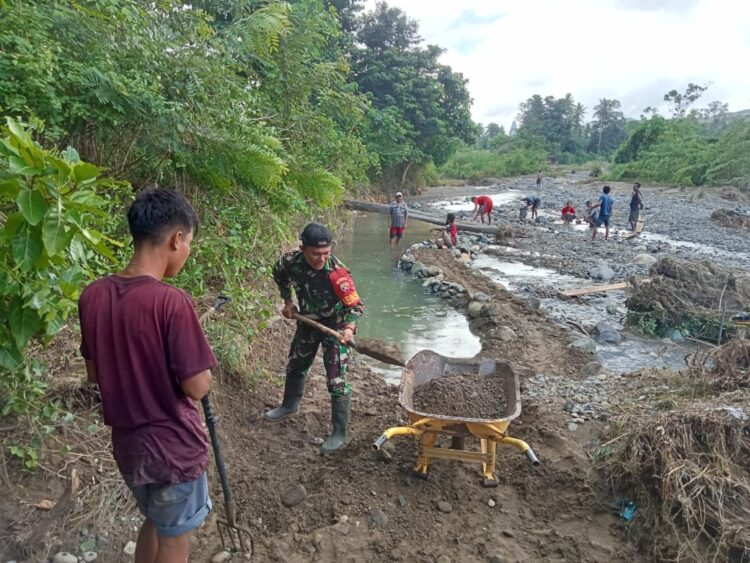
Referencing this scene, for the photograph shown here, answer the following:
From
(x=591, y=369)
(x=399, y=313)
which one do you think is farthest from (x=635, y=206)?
(x=591, y=369)

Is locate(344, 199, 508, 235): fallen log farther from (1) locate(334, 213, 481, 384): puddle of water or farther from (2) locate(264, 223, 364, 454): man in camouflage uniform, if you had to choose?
(2) locate(264, 223, 364, 454): man in camouflage uniform

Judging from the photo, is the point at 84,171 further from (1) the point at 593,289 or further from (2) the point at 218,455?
(1) the point at 593,289

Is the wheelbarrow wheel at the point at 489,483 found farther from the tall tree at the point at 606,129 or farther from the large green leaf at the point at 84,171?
the tall tree at the point at 606,129

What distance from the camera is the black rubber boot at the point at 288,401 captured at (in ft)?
14.2

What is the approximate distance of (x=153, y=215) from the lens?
181 cm

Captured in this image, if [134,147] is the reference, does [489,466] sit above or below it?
below

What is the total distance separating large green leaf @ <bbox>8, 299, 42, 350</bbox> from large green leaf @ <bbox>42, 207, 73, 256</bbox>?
48 centimetres

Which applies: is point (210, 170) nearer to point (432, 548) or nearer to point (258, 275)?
point (258, 275)

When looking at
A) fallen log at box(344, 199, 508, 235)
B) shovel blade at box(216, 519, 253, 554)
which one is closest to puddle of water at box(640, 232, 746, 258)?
fallen log at box(344, 199, 508, 235)

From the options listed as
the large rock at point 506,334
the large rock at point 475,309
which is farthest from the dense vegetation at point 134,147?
the large rock at point 475,309

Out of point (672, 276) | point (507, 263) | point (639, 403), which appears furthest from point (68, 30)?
point (507, 263)

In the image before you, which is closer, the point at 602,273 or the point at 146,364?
the point at 146,364

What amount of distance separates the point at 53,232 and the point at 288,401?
9.49ft

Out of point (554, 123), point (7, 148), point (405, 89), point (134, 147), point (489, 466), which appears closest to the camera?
point (7, 148)
